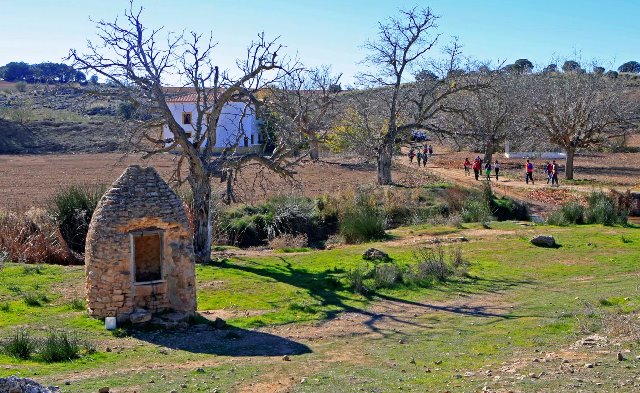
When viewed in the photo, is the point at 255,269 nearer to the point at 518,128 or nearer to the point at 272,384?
the point at 272,384

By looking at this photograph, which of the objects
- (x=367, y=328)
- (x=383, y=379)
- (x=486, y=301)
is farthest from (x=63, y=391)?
(x=486, y=301)

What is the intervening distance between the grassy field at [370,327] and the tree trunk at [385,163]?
47.0ft

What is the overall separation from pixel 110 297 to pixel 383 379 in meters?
6.54

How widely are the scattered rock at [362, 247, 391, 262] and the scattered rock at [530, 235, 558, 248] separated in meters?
4.59

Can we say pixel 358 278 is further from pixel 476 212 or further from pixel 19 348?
pixel 476 212

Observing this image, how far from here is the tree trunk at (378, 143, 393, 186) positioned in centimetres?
3934

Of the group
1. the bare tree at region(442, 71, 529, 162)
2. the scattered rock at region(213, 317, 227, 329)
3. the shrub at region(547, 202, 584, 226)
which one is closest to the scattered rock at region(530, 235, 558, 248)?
the shrub at region(547, 202, 584, 226)

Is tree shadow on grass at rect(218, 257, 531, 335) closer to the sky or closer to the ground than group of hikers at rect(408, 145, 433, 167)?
closer to the ground

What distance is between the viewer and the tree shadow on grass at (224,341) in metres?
14.1

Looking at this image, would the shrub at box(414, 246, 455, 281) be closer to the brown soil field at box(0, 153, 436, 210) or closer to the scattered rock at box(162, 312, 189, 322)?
the scattered rock at box(162, 312, 189, 322)

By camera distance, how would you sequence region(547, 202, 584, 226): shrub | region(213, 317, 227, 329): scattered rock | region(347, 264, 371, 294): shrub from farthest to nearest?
region(547, 202, 584, 226): shrub < region(347, 264, 371, 294): shrub < region(213, 317, 227, 329): scattered rock

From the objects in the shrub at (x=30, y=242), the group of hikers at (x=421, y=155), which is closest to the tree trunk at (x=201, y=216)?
the shrub at (x=30, y=242)

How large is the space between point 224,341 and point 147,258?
348 centimetres

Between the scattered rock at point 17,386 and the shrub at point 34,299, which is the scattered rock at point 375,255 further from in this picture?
the scattered rock at point 17,386
